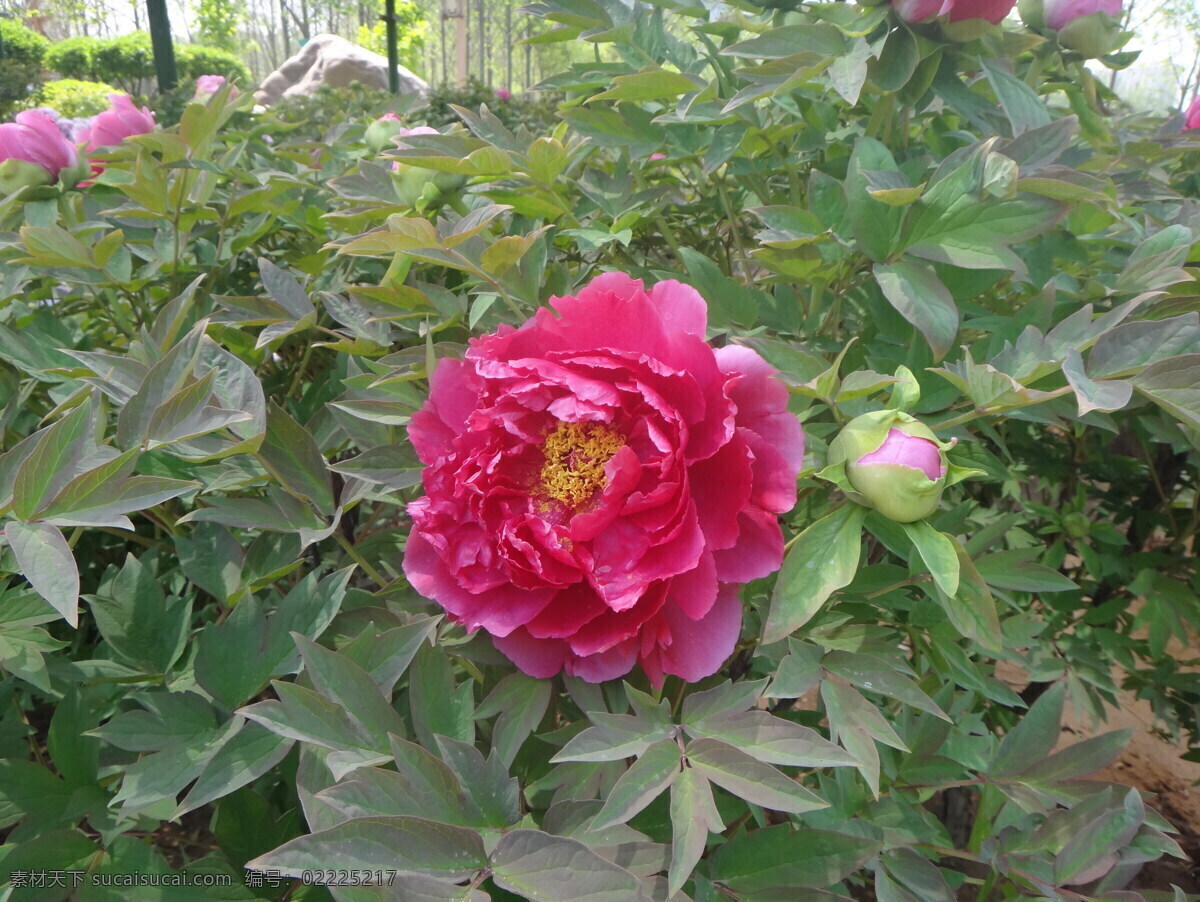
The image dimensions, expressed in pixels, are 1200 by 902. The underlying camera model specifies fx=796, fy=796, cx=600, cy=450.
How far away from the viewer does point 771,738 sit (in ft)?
1.54

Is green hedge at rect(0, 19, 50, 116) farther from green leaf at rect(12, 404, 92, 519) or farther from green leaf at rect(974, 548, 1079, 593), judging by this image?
green leaf at rect(974, 548, 1079, 593)

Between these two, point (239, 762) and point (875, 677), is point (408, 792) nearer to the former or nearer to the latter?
point (239, 762)

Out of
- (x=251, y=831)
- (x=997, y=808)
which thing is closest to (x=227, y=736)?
(x=251, y=831)

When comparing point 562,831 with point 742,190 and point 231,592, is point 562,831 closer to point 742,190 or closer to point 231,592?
point 231,592

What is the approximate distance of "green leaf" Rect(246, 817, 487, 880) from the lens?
401mm

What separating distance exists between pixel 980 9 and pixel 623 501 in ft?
1.48

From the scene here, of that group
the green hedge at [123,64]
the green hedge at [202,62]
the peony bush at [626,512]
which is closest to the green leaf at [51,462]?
the peony bush at [626,512]

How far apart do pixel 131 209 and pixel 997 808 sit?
0.99m

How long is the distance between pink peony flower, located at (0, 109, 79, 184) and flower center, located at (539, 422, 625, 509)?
2.65ft

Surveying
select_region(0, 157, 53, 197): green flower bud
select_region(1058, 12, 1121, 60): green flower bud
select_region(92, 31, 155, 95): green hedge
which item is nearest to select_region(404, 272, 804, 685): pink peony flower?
select_region(1058, 12, 1121, 60): green flower bud

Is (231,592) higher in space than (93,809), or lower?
higher

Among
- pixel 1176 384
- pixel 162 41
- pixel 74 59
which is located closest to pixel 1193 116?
pixel 1176 384

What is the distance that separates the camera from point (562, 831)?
0.48m

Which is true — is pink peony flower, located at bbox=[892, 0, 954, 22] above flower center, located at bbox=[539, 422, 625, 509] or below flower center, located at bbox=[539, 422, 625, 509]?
above
